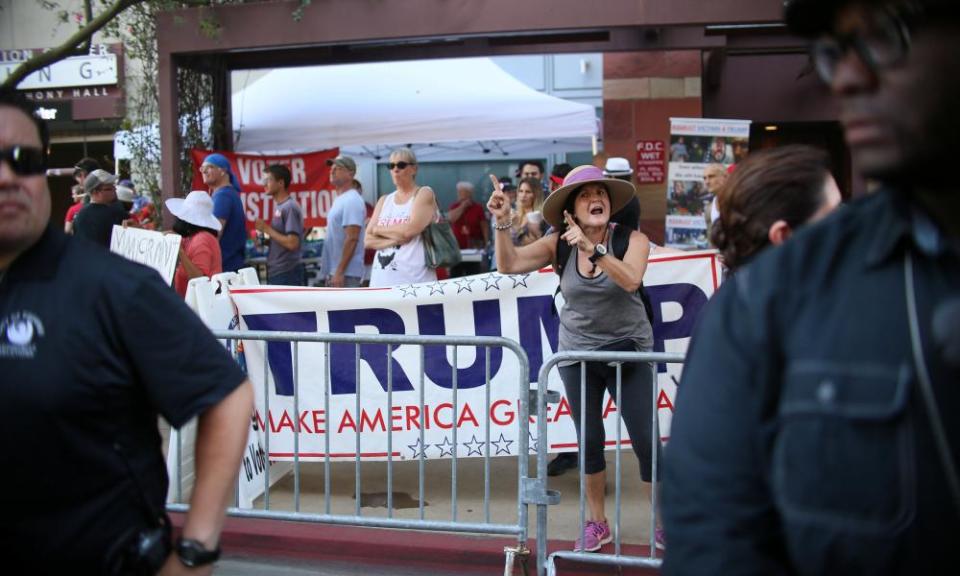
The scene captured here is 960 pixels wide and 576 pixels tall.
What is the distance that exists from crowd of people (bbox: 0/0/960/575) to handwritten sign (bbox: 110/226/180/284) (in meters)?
3.92

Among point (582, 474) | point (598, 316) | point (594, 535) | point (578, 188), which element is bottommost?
point (594, 535)

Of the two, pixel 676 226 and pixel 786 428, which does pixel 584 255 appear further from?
pixel 676 226

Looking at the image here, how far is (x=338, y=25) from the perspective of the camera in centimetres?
871

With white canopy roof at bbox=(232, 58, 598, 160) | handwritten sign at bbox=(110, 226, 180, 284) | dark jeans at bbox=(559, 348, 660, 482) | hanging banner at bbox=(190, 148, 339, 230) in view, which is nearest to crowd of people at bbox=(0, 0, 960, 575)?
dark jeans at bbox=(559, 348, 660, 482)

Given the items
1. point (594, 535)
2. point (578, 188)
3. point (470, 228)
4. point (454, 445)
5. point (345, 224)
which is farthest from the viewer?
point (470, 228)

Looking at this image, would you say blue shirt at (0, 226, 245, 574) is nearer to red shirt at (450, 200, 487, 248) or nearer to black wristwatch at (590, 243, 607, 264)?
black wristwatch at (590, 243, 607, 264)

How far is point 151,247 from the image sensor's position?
6359mm

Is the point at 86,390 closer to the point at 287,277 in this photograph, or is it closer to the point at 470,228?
the point at 287,277

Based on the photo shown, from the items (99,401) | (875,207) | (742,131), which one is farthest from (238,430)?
(742,131)

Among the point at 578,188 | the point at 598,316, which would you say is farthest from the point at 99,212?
the point at 598,316

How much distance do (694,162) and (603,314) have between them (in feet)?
17.8

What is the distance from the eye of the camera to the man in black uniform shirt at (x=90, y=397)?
1902 mm

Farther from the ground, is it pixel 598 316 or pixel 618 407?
pixel 598 316

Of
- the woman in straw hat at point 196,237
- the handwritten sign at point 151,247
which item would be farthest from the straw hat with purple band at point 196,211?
the handwritten sign at point 151,247
